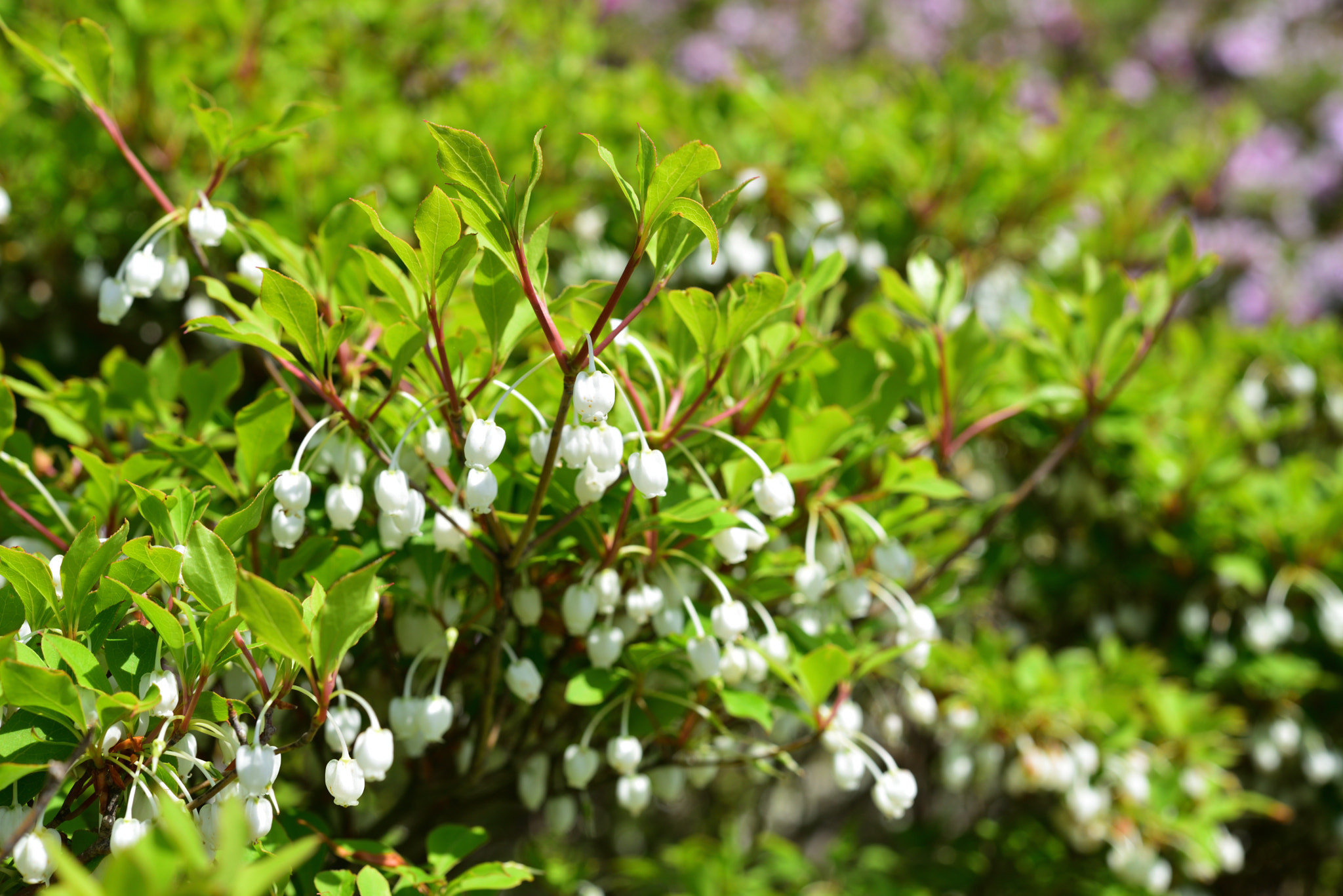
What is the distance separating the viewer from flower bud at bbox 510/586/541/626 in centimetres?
162

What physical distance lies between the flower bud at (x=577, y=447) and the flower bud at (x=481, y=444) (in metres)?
0.08

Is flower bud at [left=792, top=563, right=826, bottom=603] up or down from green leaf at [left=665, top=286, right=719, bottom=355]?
down

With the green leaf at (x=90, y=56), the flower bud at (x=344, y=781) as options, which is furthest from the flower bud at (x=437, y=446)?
the green leaf at (x=90, y=56)

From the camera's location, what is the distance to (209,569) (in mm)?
1217

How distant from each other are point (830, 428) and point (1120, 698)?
58.2 inches

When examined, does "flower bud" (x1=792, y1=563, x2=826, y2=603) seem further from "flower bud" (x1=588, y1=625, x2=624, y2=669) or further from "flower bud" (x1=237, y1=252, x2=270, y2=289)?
"flower bud" (x1=237, y1=252, x2=270, y2=289)

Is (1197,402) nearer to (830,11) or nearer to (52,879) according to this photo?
(52,879)

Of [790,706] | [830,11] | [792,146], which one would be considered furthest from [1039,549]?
[830,11]

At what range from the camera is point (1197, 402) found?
331cm

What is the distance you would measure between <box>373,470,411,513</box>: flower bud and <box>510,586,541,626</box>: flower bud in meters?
0.35

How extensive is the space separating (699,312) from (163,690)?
887 millimetres

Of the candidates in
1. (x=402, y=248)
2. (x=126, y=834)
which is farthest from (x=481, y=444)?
(x=126, y=834)

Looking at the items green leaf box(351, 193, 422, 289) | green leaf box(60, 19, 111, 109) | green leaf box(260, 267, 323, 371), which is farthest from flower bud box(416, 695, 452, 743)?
green leaf box(60, 19, 111, 109)

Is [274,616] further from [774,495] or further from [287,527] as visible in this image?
[774,495]
